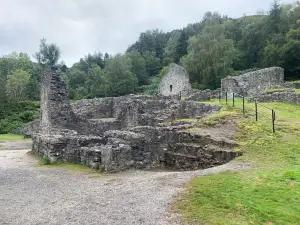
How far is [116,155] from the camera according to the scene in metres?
11.8

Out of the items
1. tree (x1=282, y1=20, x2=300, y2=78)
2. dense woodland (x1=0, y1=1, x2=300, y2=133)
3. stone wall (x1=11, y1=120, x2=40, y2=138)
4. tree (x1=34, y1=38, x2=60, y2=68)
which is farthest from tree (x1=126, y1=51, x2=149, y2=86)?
stone wall (x1=11, y1=120, x2=40, y2=138)

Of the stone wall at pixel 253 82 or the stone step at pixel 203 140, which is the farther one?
the stone wall at pixel 253 82

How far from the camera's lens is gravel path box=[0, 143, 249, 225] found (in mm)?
7141

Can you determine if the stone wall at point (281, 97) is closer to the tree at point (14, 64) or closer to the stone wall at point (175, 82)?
the stone wall at point (175, 82)

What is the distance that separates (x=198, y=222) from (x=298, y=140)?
8.18 meters

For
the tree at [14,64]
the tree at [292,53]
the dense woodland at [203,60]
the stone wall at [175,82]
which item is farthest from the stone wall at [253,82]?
the tree at [14,64]

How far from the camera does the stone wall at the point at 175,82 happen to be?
38969 millimetres

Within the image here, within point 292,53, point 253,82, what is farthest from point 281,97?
point 292,53

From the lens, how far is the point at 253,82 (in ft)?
100

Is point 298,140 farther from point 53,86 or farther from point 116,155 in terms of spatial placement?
point 53,86

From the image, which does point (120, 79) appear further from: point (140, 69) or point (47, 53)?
point (47, 53)

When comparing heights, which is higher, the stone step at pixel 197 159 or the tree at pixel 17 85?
the tree at pixel 17 85

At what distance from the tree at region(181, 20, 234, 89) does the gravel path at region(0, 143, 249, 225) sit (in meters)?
33.8

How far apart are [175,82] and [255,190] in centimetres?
3218
